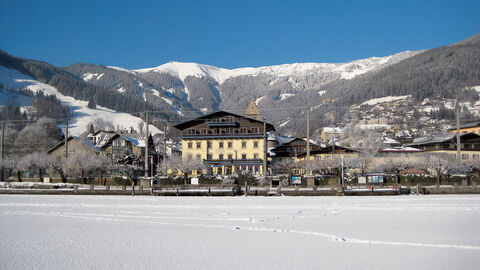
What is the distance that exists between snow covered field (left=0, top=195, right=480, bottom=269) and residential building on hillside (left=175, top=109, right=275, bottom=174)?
2141 inches

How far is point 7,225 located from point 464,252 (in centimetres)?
2072

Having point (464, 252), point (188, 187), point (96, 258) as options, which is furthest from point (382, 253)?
point (188, 187)

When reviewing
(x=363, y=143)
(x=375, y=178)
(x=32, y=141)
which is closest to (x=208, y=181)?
(x=375, y=178)

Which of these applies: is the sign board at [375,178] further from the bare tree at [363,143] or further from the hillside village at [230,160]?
the bare tree at [363,143]

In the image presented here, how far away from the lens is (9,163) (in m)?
79.1

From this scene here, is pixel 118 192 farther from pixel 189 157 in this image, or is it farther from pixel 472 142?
pixel 472 142

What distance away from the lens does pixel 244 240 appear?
16.9 meters

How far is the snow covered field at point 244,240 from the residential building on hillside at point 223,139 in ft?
178

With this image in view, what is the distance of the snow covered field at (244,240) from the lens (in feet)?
42.7

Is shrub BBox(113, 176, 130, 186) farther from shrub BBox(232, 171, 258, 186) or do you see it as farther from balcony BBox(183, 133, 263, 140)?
balcony BBox(183, 133, 263, 140)

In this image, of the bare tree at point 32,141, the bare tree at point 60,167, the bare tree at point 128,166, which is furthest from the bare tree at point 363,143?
the bare tree at point 32,141

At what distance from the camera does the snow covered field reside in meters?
13.0

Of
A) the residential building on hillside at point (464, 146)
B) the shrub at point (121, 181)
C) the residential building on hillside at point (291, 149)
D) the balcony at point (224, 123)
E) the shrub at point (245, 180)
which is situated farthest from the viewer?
the residential building on hillside at point (291, 149)

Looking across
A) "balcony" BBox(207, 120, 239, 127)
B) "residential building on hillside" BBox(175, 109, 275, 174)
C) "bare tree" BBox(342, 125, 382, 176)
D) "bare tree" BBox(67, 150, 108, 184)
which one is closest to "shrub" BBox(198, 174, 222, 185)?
"bare tree" BBox(67, 150, 108, 184)
